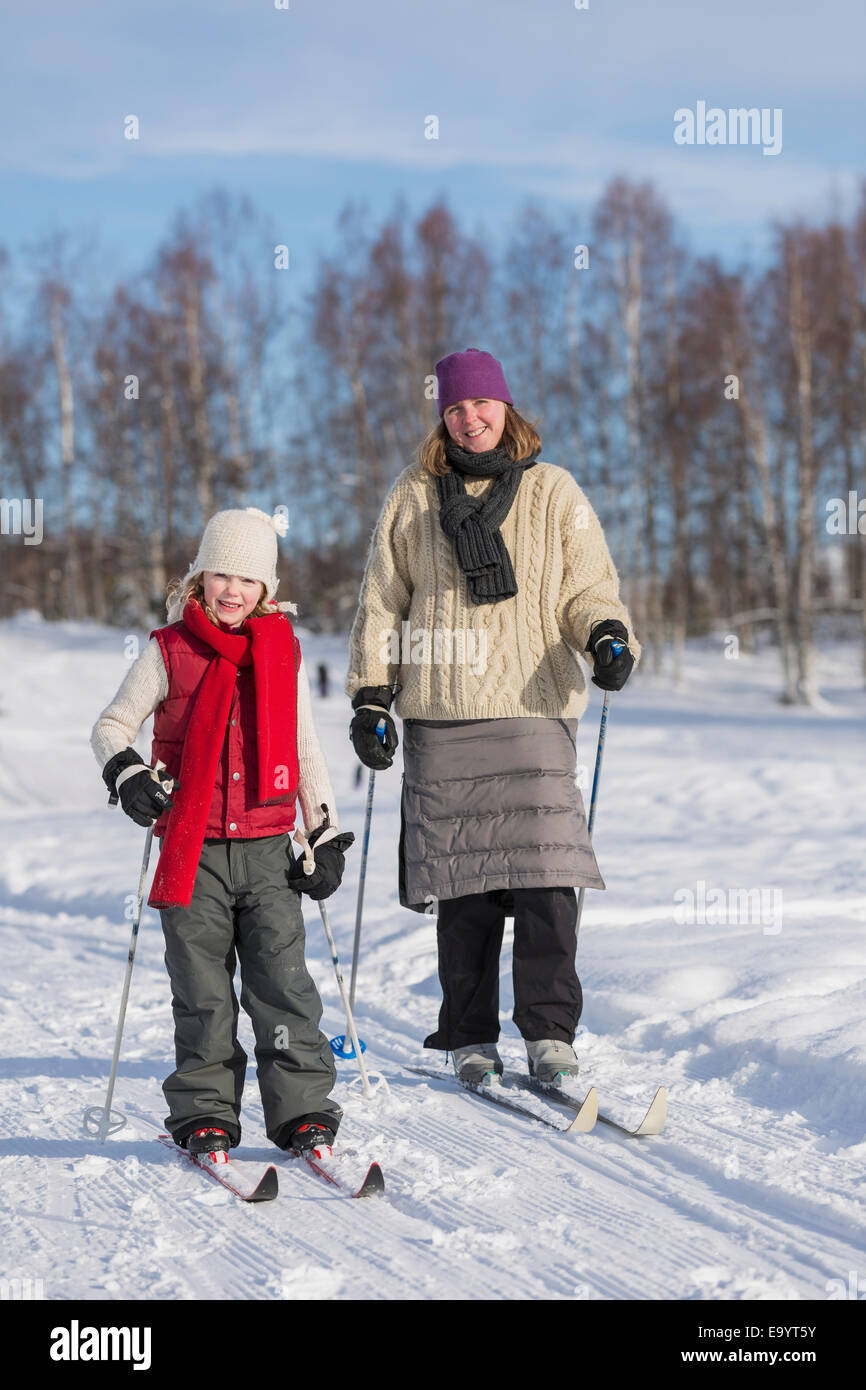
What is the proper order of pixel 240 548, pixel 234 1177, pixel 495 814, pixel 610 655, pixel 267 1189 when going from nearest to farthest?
pixel 267 1189
pixel 234 1177
pixel 240 548
pixel 610 655
pixel 495 814

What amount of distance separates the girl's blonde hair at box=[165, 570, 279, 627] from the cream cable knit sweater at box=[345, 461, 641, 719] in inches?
16.5

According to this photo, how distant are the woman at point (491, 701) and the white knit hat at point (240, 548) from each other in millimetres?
491

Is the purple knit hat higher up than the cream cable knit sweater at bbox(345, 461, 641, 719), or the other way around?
the purple knit hat

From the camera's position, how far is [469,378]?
3.32 metres

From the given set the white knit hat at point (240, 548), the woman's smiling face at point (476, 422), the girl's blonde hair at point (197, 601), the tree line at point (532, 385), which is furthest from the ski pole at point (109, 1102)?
the tree line at point (532, 385)

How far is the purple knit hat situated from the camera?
3.32 metres

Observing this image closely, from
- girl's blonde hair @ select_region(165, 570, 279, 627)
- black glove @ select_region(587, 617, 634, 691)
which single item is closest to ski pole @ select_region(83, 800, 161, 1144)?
girl's blonde hair @ select_region(165, 570, 279, 627)

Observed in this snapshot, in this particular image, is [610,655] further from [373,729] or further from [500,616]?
[373,729]

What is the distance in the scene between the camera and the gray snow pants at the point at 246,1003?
2.88 m

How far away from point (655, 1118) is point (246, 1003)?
3.22ft

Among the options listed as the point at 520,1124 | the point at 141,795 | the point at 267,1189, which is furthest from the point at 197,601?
the point at 520,1124

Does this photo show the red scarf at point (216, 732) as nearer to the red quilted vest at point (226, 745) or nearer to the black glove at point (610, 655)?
the red quilted vest at point (226, 745)

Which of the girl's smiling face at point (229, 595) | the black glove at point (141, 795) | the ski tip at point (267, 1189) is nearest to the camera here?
the ski tip at point (267, 1189)

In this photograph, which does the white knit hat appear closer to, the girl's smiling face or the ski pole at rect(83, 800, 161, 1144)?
the girl's smiling face
